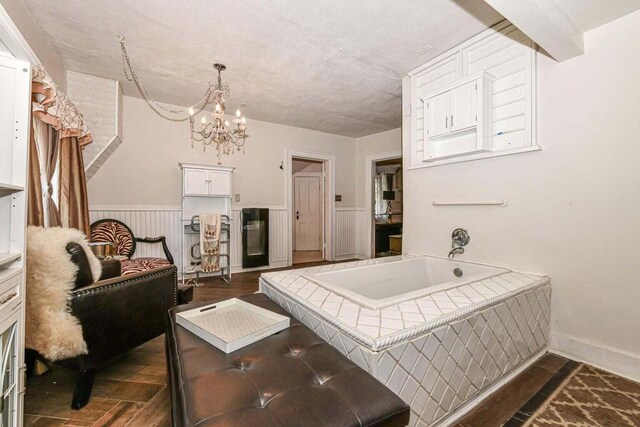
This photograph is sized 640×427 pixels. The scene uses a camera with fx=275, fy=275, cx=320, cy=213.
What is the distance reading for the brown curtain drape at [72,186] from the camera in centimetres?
244

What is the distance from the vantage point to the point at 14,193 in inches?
45.3

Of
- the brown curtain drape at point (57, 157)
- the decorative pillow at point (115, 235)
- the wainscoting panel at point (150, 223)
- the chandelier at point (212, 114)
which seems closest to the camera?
the brown curtain drape at point (57, 157)

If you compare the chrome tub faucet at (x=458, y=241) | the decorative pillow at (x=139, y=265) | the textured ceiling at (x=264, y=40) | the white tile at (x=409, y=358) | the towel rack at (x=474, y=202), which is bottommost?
the white tile at (x=409, y=358)

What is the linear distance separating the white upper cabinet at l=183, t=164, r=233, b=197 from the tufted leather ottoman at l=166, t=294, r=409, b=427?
2.94 meters

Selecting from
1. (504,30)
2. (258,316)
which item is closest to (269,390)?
(258,316)

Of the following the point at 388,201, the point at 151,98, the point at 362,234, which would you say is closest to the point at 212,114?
the point at 151,98

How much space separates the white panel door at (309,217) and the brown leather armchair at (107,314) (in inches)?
191

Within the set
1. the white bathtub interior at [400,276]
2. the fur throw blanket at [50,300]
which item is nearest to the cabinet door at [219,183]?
the white bathtub interior at [400,276]

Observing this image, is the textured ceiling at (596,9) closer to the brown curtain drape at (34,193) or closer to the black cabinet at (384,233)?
the brown curtain drape at (34,193)

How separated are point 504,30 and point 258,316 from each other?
270 centimetres

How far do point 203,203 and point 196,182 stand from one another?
1.30ft

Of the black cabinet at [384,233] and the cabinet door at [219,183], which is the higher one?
the cabinet door at [219,183]

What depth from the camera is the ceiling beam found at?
1475 millimetres

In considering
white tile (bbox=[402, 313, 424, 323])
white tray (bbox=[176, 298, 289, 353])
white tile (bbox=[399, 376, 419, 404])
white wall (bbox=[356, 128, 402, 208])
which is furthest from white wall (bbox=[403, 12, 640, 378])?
white wall (bbox=[356, 128, 402, 208])
